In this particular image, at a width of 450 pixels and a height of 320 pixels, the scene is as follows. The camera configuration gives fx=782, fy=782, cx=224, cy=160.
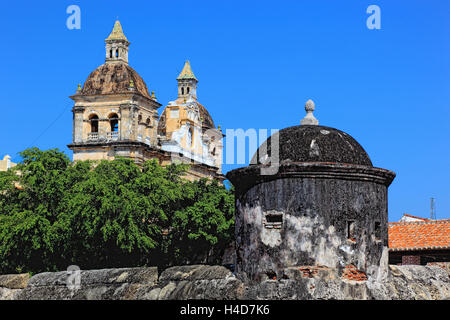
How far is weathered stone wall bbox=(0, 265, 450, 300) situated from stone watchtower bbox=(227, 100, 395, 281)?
0.19 metres

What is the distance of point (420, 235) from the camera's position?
33469mm

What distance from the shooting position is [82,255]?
102 feet

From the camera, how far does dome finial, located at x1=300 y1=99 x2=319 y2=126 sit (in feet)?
37.8

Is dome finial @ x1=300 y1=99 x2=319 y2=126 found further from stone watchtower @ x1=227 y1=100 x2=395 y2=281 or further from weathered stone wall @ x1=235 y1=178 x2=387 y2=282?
weathered stone wall @ x1=235 y1=178 x2=387 y2=282

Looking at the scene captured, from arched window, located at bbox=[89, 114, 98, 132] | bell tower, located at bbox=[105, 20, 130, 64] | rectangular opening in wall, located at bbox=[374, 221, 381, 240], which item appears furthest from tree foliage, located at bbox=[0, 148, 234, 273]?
rectangular opening in wall, located at bbox=[374, 221, 381, 240]

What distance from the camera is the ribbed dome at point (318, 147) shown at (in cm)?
1060

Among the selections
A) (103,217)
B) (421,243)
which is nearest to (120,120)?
(103,217)

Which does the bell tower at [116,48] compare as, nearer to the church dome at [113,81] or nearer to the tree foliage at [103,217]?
the church dome at [113,81]

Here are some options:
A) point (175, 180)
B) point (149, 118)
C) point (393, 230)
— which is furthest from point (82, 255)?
point (149, 118)

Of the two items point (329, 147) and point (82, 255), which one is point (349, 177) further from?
point (82, 255)

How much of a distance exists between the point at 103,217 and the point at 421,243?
13237mm

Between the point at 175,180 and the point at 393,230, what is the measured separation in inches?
399

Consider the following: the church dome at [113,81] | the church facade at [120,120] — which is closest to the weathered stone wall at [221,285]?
the church facade at [120,120]

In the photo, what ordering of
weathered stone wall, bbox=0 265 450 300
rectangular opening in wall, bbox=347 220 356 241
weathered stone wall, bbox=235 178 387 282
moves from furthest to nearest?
rectangular opening in wall, bbox=347 220 356 241 → weathered stone wall, bbox=235 178 387 282 → weathered stone wall, bbox=0 265 450 300
